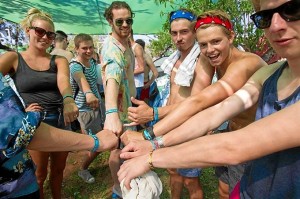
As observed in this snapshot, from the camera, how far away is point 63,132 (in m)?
1.80

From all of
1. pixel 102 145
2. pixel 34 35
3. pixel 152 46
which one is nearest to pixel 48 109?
pixel 34 35

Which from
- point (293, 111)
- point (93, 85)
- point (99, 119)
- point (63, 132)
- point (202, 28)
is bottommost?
point (99, 119)

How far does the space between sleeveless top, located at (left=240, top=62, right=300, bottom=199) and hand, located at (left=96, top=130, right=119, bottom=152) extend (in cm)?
105

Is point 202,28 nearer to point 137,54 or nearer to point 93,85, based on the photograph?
point 93,85

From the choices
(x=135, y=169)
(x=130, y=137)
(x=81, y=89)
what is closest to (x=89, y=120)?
(x=81, y=89)

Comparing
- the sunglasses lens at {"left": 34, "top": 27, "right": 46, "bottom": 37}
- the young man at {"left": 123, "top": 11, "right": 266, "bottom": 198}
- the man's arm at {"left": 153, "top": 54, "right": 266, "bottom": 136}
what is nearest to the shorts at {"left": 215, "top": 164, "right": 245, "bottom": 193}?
the young man at {"left": 123, "top": 11, "right": 266, "bottom": 198}

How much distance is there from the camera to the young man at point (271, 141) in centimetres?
117

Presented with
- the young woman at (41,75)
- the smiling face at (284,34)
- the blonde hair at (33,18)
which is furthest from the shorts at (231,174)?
the blonde hair at (33,18)

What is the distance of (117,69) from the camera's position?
2.78 m

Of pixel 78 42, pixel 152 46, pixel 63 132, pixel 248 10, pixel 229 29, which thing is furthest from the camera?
pixel 152 46

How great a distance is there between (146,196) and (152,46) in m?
6.85

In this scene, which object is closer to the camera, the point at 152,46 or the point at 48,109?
the point at 48,109

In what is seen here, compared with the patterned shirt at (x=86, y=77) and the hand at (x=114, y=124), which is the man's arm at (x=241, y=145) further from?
the patterned shirt at (x=86, y=77)

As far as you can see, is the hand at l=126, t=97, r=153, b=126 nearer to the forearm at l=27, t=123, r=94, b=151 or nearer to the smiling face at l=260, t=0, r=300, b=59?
the forearm at l=27, t=123, r=94, b=151
